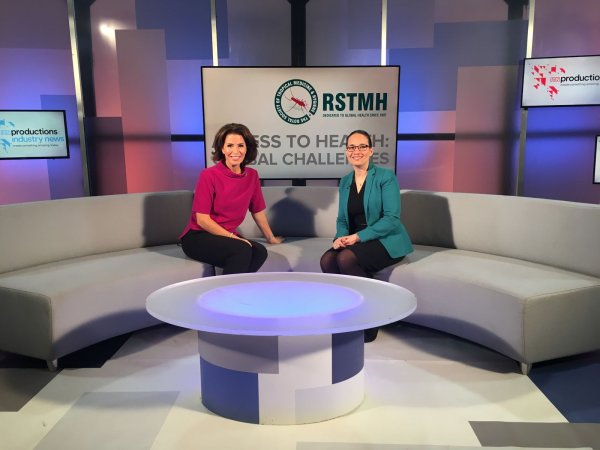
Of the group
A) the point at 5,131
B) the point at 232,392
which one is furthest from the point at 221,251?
the point at 5,131

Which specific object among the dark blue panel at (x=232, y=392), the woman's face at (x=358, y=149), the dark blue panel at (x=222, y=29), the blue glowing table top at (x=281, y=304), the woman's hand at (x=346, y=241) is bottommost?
the dark blue panel at (x=232, y=392)

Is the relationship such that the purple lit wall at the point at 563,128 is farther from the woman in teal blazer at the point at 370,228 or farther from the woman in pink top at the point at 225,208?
the woman in pink top at the point at 225,208

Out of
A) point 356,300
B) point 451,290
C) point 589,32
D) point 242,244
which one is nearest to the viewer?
point 356,300

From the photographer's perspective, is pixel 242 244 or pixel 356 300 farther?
pixel 242 244

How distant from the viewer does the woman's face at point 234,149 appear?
311 cm

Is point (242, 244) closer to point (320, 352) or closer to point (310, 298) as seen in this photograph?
point (310, 298)

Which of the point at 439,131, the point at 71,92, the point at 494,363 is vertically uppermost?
the point at 71,92

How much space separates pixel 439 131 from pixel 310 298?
4047 mm

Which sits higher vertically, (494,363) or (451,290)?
(451,290)

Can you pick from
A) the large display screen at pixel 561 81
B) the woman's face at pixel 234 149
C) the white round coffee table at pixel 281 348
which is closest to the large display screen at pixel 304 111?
the large display screen at pixel 561 81

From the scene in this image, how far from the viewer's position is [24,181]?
5680 mm

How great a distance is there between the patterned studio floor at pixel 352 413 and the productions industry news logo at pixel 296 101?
2.67 metres

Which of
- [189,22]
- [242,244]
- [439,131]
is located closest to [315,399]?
[242,244]

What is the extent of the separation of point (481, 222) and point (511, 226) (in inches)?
8.4
